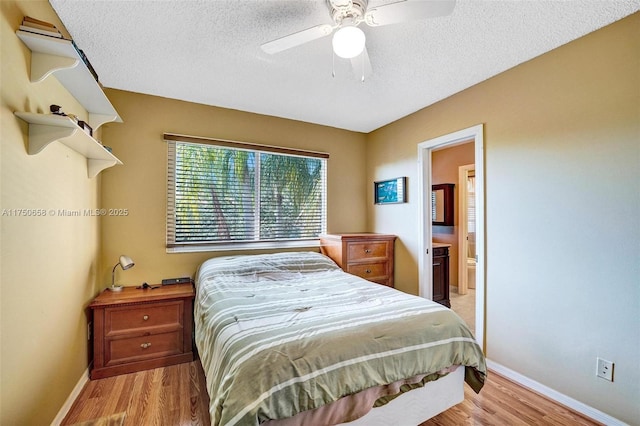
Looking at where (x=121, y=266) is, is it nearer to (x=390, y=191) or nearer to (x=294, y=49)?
(x=294, y=49)

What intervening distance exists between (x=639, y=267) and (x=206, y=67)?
10.6ft

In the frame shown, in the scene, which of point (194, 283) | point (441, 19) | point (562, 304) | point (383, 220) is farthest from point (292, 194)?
point (562, 304)

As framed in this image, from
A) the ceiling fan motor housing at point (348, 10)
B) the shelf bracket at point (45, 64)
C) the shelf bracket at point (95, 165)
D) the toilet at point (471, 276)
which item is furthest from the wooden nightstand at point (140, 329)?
the toilet at point (471, 276)

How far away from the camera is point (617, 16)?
171cm

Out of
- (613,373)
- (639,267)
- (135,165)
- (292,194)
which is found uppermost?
(135,165)

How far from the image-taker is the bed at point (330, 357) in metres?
1.19

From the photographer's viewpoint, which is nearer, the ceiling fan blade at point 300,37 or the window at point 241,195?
the ceiling fan blade at point 300,37

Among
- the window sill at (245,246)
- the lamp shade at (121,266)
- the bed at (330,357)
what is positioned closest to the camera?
the bed at (330,357)

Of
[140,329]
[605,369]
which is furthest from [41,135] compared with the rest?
[605,369]

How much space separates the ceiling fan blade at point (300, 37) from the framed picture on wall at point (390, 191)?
2.17 meters

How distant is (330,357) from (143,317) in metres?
1.91

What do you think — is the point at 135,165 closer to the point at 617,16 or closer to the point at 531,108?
the point at 531,108

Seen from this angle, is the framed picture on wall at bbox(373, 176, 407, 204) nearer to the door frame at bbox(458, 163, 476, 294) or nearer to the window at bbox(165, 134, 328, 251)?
the window at bbox(165, 134, 328, 251)

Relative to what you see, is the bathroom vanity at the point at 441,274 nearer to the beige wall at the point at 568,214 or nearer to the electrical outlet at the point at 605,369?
the beige wall at the point at 568,214
